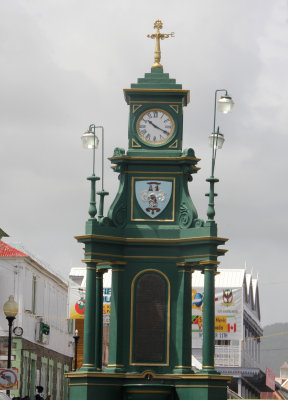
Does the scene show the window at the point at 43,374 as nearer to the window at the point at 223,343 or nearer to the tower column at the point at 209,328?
the tower column at the point at 209,328

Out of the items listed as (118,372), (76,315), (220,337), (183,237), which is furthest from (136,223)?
(220,337)

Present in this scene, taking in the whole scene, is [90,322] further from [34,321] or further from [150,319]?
[34,321]

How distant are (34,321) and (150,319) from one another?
28373 millimetres

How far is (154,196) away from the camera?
125ft

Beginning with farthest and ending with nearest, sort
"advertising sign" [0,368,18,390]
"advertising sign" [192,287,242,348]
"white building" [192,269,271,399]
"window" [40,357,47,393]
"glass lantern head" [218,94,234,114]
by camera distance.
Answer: "white building" [192,269,271,399] → "advertising sign" [192,287,242,348] → "window" [40,357,47,393] → "glass lantern head" [218,94,234,114] → "advertising sign" [0,368,18,390]

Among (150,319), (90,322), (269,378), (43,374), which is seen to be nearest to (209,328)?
(150,319)

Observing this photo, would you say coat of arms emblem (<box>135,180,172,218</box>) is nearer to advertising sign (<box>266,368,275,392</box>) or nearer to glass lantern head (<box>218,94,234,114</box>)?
glass lantern head (<box>218,94,234,114</box>)

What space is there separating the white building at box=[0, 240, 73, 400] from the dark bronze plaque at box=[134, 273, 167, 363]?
23345mm

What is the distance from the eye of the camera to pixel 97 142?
38531mm

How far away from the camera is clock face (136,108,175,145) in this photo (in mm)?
38531

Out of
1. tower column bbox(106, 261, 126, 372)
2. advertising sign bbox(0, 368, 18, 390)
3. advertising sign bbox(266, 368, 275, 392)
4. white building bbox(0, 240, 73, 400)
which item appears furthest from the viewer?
advertising sign bbox(266, 368, 275, 392)

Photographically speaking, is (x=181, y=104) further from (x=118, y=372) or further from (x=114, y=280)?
(x=118, y=372)

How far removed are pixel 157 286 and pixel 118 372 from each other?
2.70m

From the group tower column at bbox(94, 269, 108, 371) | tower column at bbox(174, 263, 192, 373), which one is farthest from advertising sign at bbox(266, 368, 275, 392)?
tower column at bbox(174, 263, 192, 373)
